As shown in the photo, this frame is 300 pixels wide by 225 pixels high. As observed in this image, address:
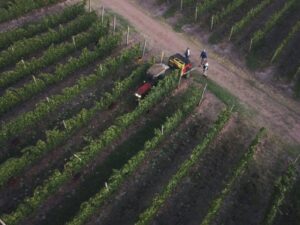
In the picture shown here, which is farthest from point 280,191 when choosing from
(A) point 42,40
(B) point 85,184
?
(A) point 42,40

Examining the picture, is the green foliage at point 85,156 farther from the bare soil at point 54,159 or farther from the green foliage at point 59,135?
the green foliage at point 59,135

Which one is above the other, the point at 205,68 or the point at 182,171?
the point at 205,68

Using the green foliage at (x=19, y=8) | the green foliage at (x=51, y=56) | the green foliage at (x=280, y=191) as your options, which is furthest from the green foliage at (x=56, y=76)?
the green foliage at (x=280, y=191)

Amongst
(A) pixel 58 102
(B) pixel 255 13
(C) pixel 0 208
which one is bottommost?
(C) pixel 0 208

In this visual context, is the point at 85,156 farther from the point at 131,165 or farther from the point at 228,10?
the point at 228,10

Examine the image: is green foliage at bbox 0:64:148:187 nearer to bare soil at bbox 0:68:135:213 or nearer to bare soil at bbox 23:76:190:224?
bare soil at bbox 0:68:135:213

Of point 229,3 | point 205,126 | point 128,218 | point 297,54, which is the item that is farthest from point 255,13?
point 128,218

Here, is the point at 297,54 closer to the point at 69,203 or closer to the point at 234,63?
the point at 234,63
